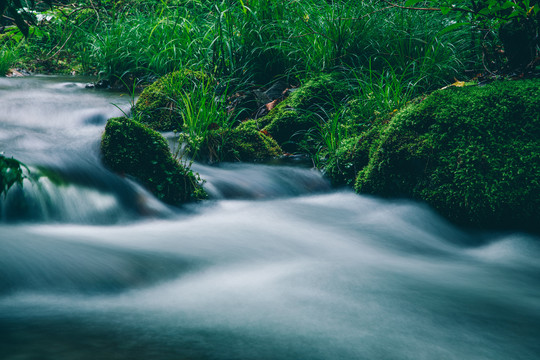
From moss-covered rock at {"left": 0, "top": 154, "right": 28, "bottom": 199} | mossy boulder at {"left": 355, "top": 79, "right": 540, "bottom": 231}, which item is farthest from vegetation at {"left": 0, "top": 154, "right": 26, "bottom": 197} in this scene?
mossy boulder at {"left": 355, "top": 79, "right": 540, "bottom": 231}

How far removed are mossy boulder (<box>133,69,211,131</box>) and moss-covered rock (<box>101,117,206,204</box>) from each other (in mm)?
1264

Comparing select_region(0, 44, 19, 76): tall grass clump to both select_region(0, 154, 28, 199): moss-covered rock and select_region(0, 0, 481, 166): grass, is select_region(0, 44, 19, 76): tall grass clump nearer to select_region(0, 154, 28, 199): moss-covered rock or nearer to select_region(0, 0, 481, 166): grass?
select_region(0, 0, 481, 166): grass

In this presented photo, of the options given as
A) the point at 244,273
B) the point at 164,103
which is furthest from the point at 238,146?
the point at 244,273

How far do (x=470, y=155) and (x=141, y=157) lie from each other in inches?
86.4

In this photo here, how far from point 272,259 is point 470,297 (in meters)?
1.02

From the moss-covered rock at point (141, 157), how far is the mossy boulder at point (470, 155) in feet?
4.89

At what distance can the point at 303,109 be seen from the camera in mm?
4613

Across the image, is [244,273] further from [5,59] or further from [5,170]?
[5,59]

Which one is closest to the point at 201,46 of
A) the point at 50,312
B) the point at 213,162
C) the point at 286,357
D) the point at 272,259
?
the point at 213,162

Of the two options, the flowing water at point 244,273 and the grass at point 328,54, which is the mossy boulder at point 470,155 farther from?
the grass at point 328,54

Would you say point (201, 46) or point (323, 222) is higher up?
point (201, 46)

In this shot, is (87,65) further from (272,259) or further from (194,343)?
(194,343)

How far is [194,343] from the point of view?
1.58 metres

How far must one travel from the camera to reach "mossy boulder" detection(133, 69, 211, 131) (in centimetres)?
468
